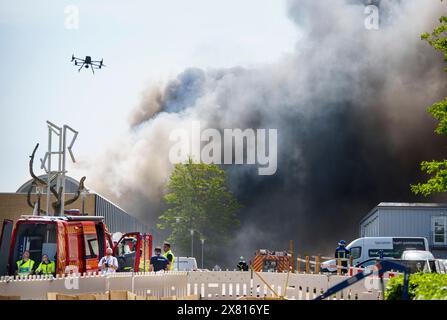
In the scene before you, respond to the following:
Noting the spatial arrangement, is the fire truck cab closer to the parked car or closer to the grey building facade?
the parked car

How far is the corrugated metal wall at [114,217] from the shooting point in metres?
75.0

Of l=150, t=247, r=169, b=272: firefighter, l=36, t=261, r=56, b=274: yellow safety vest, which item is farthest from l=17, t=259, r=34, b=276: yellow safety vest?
l=150, t=247, r=169, b=272: firefighter

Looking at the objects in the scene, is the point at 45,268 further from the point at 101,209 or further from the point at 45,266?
the point at 101,209

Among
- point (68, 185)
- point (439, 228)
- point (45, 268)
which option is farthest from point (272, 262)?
point (68, 185)

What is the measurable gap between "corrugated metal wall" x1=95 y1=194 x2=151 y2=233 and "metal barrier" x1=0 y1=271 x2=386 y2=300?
4419 centimetres

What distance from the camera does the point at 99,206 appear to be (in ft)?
245

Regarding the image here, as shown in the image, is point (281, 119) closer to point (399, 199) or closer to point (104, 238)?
point (399, 199)

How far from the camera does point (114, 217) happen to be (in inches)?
3189

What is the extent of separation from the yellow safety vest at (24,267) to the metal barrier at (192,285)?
3.04 metres

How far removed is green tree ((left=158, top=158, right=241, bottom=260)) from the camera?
9431 cm

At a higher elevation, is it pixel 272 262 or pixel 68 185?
pixel 68 185

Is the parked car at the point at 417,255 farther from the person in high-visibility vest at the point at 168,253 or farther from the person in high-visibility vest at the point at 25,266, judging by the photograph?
the person in high-visibility vest at the point at 25,266

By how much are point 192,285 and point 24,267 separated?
6544 mm
